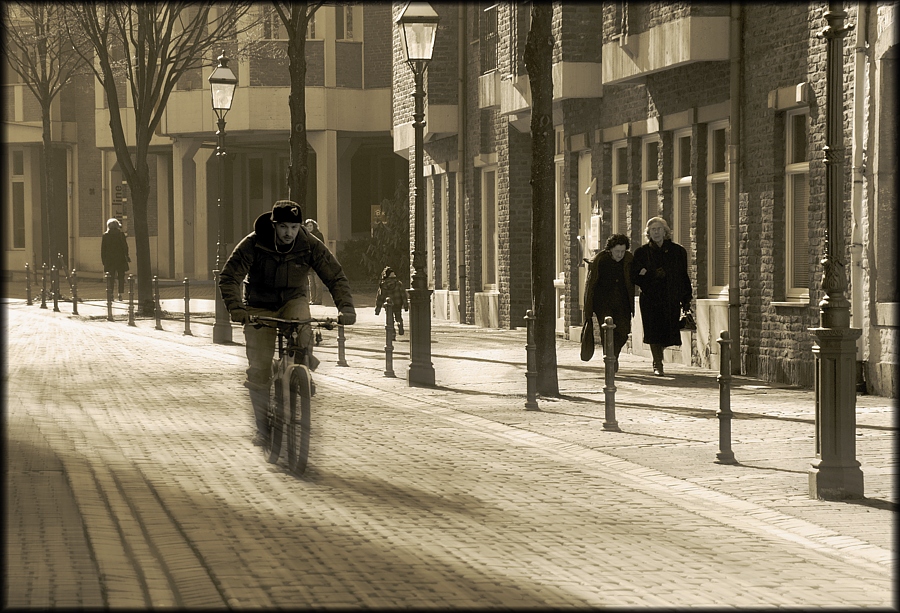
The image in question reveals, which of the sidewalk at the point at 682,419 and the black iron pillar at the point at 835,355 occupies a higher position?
the black iron pillar at the point at 835,355

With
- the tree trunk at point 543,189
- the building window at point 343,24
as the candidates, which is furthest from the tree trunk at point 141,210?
the tree trunk at point 543,189

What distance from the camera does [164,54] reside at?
32.3 m

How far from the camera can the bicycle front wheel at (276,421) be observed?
35.1 feet

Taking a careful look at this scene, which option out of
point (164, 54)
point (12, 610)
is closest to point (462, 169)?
point (164, 54)

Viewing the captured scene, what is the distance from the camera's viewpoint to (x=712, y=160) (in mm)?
20516

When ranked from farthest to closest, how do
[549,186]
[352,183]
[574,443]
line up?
1. [352,183]
2. [549,186]
3. [574,443]

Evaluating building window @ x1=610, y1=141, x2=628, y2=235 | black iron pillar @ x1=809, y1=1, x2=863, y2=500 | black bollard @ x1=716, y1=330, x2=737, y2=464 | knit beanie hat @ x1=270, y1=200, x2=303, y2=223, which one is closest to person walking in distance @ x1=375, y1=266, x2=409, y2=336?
building window @ x1=610, y1=141, x2=628, y2=235

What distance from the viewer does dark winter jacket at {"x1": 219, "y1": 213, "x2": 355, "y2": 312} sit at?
1061 cm

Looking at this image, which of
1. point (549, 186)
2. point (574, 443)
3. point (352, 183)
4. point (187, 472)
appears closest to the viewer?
point (187, 472)

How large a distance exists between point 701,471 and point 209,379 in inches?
350

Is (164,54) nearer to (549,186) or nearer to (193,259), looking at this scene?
(549,186)

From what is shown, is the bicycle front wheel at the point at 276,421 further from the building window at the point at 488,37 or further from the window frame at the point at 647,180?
the building window at the point at 488,37

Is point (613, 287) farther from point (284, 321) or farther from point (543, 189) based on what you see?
point (284, 321)

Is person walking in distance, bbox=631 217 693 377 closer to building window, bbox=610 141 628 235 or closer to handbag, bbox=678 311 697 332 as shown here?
handbag, bbox=678 311 697 332
